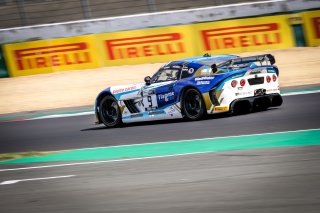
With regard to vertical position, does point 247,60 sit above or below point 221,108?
above

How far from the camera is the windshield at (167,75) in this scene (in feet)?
43.2

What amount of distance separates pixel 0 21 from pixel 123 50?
6099 millimetres

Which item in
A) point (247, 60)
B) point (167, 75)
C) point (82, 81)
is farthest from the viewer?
point (82, 81)

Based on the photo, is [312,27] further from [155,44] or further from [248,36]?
[155,44]

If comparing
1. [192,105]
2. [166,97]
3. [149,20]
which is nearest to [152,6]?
[149,20]

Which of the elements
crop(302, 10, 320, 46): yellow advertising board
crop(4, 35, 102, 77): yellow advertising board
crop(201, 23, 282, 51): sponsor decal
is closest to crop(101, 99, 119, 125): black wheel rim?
crop(201, 23, 282, 51): sponsor decal

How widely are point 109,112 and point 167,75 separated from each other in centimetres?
169

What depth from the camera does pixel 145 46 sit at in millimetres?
22500

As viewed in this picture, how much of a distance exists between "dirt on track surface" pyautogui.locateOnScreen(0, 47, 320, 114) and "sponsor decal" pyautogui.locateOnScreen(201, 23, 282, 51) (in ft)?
1.23

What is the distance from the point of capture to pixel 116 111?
Result: 14.2m

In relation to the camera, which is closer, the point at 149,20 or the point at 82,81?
the point at 82,81

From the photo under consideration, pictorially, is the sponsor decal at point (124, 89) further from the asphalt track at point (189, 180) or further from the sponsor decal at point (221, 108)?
the sponsor decal at point (221, 108)

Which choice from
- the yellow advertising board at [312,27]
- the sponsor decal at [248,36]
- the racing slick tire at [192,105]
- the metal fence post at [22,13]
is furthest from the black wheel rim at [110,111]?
the metal fence post at [22,13]

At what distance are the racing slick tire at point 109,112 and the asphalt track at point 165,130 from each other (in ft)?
0.56
